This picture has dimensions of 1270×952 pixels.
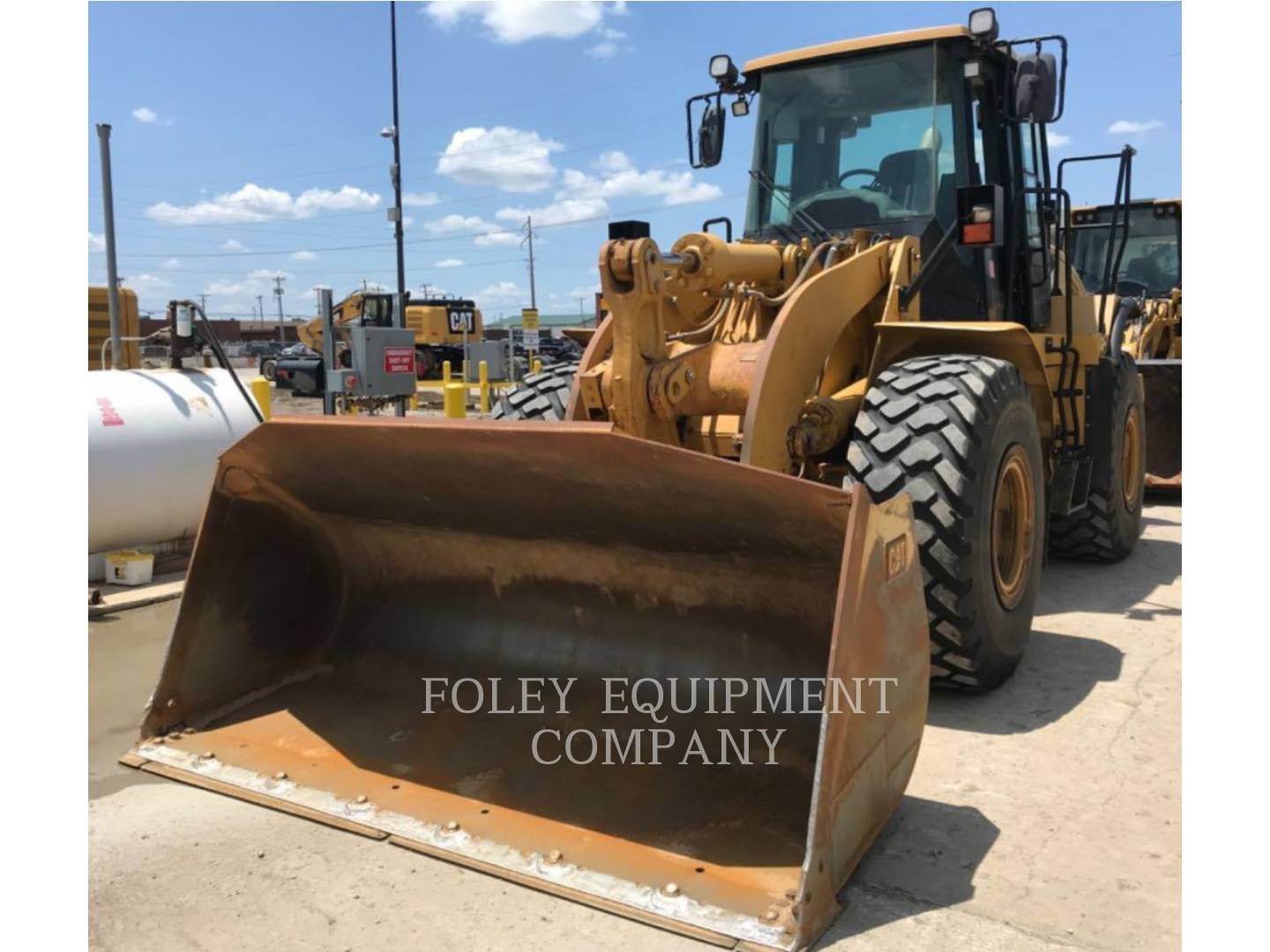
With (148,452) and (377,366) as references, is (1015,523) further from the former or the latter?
(377,366)

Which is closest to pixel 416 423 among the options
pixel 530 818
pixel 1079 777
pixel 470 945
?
pixel 530 818

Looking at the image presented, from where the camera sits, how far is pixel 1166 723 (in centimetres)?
404

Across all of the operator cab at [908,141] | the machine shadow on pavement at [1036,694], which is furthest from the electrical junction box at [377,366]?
the machine shadow on pavement at [1036,694]

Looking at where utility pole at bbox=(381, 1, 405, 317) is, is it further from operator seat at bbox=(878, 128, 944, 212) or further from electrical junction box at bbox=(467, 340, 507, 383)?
operator seat at bbox=(878, 128, 944, 212)

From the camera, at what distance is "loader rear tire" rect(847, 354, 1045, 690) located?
3922 millimetres

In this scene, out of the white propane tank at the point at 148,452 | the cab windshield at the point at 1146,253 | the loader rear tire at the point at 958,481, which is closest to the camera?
the loader rear tire at the point at 958,481

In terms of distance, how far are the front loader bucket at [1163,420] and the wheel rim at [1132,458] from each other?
4.96 ft

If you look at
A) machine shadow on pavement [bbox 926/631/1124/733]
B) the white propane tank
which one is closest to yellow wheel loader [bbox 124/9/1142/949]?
machine shadow on pavement [bbox 926/631/1124/733]

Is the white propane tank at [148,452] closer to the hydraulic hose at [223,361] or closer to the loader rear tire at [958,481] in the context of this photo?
the hydraulic hose at [223,361]

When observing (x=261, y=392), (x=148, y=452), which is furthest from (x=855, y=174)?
(x=261, y=392)

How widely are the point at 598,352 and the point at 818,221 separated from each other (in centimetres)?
165

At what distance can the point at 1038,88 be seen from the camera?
4.79m

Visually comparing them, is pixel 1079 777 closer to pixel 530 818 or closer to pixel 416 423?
pixel 530 818

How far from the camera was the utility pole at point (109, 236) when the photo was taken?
25.2 feet
